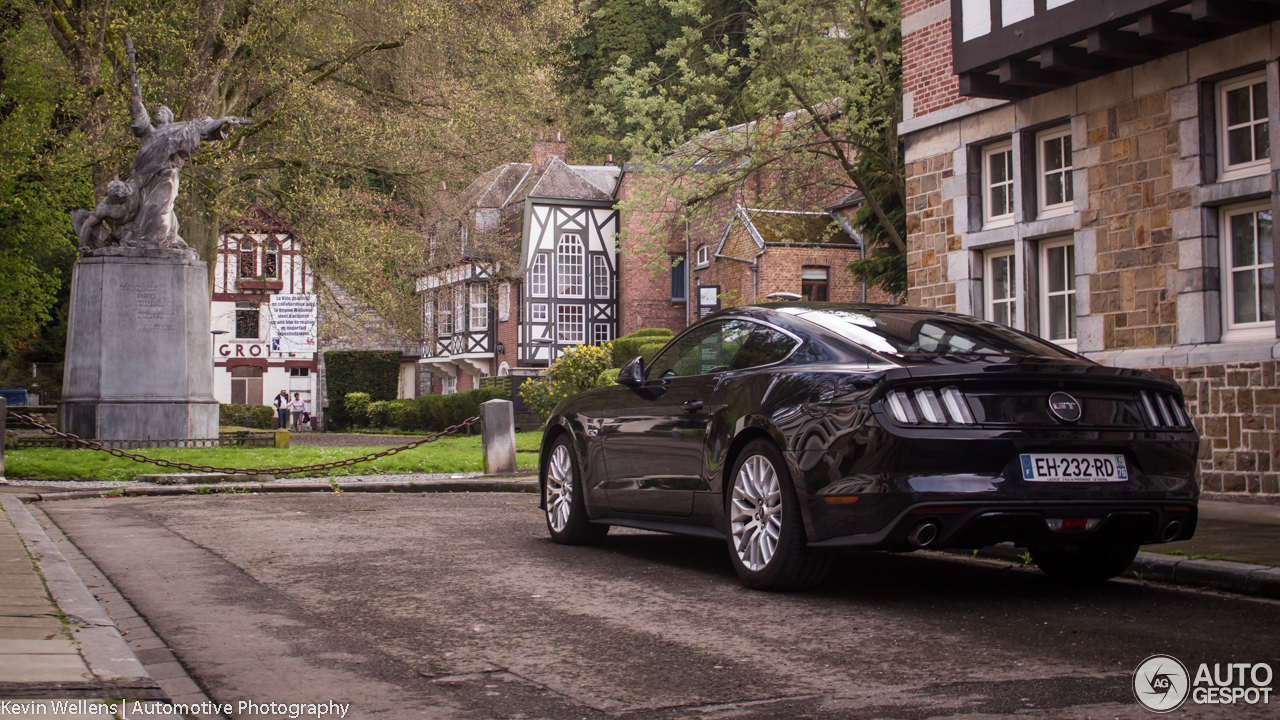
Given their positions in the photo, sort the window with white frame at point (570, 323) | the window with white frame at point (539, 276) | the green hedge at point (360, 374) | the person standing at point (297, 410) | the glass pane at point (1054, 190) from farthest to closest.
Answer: the green hedge at point (360, 374) < the person standing at point (297, 410) < the window with white frame at point (570, 323) < the window with white frame at point (539, 276) < the glass pane at point (1054, 190)

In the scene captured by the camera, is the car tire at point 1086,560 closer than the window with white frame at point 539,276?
Yes

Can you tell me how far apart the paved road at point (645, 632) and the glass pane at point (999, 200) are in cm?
787

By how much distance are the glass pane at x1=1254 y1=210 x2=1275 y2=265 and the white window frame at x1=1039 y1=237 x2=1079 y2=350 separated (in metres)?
2.27

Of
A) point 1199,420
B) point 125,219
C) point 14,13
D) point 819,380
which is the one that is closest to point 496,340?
point 14,13

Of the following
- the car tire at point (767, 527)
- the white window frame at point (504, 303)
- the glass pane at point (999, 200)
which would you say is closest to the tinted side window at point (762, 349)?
the car tire at point (767, 527)

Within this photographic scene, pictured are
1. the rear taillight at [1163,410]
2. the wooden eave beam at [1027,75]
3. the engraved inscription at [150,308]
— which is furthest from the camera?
the engraved inscription at [150,308]

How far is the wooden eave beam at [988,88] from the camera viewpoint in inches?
528

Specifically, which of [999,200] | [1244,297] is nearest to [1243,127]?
[1244,297]

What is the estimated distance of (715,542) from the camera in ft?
28.0

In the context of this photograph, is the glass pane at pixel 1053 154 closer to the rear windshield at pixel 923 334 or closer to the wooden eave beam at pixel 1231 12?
the wooden eave beam at pixel 1231 12

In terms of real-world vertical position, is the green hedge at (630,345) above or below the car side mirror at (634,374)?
above

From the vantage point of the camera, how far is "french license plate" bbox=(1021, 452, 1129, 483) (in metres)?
5.40

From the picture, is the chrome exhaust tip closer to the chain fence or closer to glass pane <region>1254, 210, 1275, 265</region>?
glass pane <region>1254, 210, 1275, 265</region>

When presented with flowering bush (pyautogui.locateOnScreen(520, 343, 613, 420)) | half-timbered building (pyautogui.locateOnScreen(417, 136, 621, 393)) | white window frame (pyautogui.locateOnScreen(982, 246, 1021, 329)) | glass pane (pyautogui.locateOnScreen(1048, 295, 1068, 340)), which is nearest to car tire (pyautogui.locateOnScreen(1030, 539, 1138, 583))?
glass pane (pyautogui.locateOnScreen(1048, 295, 1068, 340))
